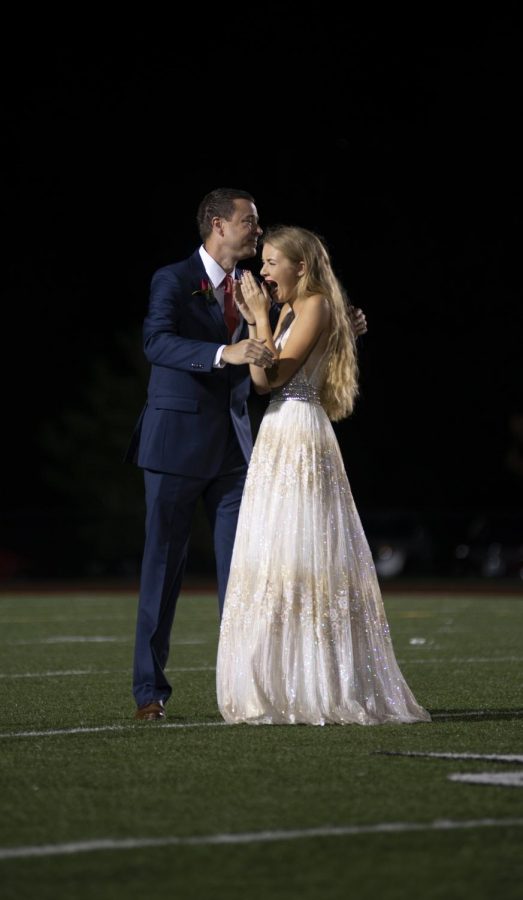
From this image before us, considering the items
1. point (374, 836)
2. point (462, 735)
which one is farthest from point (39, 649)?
point (374, 836)

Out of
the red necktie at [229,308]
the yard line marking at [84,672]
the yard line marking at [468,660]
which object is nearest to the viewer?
the red necktie at [229,308]

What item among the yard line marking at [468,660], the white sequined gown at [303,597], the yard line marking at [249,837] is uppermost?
the white sequined gown at [303,597]

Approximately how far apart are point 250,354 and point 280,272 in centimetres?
54

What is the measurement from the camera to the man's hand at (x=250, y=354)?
280 inches

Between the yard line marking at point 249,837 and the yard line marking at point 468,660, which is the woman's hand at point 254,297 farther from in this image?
the yard line marking at point 468,660

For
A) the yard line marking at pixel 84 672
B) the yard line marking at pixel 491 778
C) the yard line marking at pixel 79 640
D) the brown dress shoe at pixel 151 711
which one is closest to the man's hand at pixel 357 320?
the brown dress shoe at pixel 151 711

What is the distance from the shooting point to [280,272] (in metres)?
7.48

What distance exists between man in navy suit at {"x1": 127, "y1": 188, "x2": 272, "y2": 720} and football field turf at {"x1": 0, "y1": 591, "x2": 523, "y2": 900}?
0.48 m

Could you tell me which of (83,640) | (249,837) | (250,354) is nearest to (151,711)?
(250,354)

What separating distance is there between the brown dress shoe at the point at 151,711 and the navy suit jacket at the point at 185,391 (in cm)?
96

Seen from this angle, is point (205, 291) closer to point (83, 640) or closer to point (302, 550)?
point (302, 550)

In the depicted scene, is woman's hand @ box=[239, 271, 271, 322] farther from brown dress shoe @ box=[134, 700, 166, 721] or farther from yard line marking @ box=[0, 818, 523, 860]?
yard line marking @ box=[0, 818, 523, 860]

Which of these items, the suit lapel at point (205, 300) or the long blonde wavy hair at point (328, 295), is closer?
the long blonde wavy hair at point (328, 295)

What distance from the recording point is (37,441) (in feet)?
180
